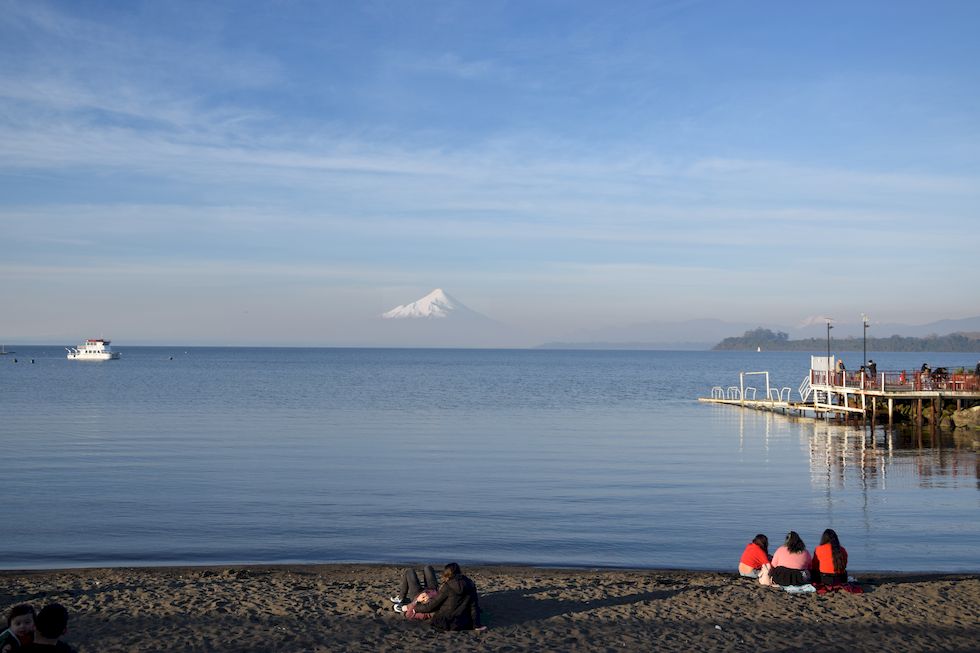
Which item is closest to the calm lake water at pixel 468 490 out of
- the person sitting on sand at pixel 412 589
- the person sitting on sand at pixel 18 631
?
the person sitting on sand at pixel 412 589

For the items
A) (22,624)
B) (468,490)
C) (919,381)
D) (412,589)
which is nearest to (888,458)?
(919,381)

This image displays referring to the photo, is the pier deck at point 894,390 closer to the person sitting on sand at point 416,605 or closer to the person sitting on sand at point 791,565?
the person sitting on sand at point 791,565

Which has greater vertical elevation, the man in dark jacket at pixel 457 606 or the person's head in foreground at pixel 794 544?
the person's head in foreground at pixel 794 544

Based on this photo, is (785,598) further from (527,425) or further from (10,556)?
(527,425)

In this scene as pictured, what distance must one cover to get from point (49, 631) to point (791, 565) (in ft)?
34.1

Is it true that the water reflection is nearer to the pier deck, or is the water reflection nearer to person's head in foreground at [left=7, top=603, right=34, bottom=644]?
the pier deck

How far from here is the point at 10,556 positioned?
17594mm

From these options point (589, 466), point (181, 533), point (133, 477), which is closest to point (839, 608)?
point (181, 533)

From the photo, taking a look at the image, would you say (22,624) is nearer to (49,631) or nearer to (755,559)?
(49,631)

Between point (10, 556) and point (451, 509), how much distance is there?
9.54m

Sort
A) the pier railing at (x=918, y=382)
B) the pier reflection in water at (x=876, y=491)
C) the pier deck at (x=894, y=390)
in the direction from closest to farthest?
the pier reflection in water at (x=876, y=491) < the pier deck at (x=894, y=390) < the pier railing at (x=918, y=382)

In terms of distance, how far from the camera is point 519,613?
42.9 ft

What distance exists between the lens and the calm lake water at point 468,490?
60.5ft

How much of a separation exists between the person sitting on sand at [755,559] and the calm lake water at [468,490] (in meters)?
1.59
